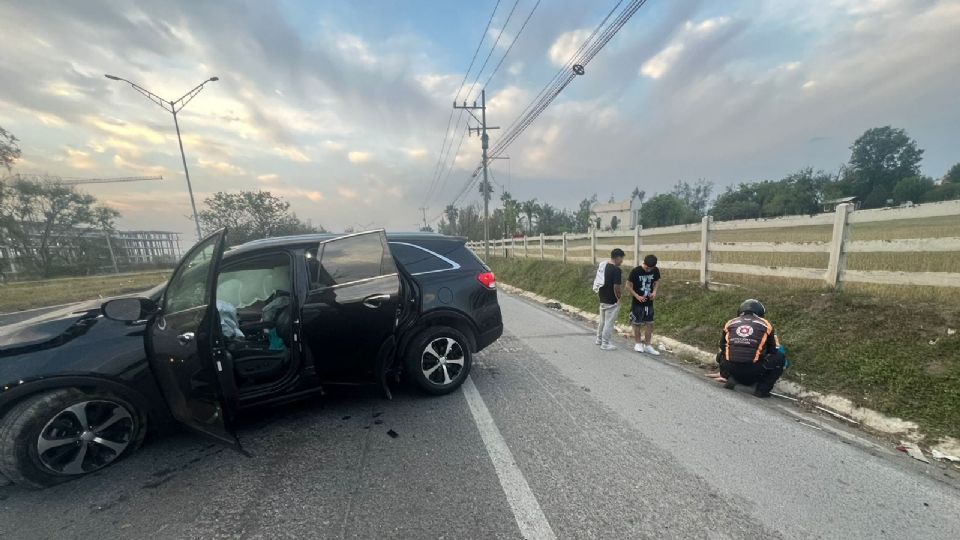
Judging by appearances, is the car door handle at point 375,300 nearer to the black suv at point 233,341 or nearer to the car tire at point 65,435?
the black suv at point 233,341

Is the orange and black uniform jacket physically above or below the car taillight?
below

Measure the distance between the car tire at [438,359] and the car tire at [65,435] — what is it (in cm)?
208

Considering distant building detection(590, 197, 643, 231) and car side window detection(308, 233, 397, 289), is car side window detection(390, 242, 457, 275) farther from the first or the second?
distant building detection(590, 197, 643, 231)

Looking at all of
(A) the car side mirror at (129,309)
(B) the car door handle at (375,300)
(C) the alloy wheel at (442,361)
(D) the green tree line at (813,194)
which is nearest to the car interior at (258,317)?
(A) the car side mirror at (129,309)

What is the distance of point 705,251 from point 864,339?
3247 millimetres

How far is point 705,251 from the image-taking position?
7090 mm

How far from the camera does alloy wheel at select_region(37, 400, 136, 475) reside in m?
2.43

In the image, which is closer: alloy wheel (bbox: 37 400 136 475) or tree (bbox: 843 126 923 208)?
alloy wheel (bbox: 37 400 136 475)

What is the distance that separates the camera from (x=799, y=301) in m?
5.14

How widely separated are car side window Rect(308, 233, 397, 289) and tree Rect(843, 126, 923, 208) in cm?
9083

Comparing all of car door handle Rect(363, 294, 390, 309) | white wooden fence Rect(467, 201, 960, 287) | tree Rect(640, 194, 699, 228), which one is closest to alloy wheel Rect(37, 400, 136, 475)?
car door handle Rect(363, 294, 390, 309)

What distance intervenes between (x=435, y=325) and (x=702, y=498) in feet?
8.25

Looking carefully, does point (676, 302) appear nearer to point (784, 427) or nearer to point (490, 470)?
point (784, 427)

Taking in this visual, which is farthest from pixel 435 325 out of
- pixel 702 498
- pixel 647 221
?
pixel 647 221
